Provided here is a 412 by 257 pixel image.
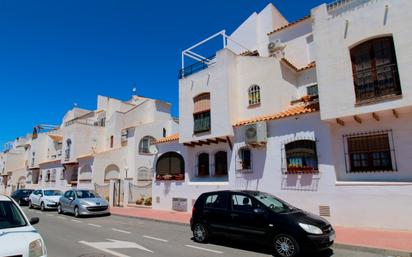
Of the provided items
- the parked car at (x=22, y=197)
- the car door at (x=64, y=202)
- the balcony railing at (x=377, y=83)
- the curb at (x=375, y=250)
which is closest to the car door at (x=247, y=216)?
the curb at (x=375, y=250)

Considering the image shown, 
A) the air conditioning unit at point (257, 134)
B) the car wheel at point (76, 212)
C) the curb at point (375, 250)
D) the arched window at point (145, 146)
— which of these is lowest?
the curb at point (375, 250)

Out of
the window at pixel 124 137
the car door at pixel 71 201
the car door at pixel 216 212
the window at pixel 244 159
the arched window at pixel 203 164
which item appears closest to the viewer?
the car door at pixel 216 212

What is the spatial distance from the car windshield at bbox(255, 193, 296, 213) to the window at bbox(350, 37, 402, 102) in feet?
19.3

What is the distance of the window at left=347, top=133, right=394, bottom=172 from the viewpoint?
11.6 metres

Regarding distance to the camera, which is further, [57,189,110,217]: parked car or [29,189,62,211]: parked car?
[29,189,62,211]: parked car

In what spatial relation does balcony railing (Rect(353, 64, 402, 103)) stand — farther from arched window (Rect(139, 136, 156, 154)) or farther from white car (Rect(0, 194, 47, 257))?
arched window (Rect(139, 136, 156, 154))

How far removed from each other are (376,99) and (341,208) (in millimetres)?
4492

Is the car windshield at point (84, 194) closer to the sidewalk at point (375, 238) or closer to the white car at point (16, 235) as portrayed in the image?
the white car at point (16, 235)

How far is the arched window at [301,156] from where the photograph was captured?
1309 centimetres

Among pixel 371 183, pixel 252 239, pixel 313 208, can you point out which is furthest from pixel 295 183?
pixel 252 239

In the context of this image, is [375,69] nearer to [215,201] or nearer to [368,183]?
[368,183]

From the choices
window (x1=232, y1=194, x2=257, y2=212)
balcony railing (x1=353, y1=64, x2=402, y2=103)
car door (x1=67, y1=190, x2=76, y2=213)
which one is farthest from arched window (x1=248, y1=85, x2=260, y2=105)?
car door (x1=67, y1=190, x2=76, y2=213)

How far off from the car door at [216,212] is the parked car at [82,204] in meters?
9.99

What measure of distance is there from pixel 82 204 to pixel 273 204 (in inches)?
491
